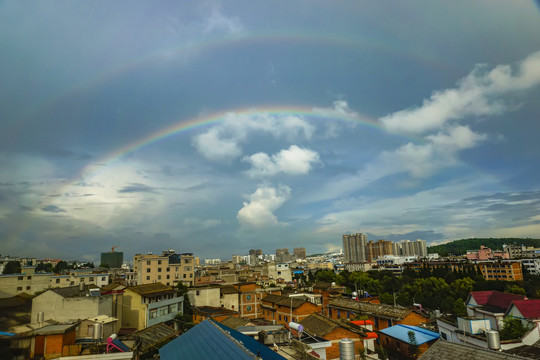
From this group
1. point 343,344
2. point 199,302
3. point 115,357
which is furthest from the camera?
point 199,302

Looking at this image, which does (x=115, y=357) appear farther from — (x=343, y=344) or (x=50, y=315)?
(x=50, y=315)

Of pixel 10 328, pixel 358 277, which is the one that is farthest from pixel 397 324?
pixel 358 277

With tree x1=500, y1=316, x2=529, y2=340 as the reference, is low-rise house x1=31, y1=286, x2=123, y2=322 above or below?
above

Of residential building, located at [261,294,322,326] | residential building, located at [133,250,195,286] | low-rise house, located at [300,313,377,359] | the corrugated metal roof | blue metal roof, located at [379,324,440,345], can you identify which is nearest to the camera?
the corrugated metal roof

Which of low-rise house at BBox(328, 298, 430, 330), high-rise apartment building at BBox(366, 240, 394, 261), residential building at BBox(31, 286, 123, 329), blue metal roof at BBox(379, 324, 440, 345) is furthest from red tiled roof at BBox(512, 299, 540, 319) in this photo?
high-rise apartment building at BBox(366, 240, 394, 261)

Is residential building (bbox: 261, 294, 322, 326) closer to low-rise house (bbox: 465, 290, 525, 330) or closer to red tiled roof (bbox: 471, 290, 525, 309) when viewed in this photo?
low-rise house (bbox: 465, 290, 525, 330)

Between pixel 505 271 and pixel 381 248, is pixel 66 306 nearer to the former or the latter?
pixel 505 271

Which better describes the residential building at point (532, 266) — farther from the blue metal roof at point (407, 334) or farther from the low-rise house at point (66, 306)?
the low-rise house at point (66, 306)
